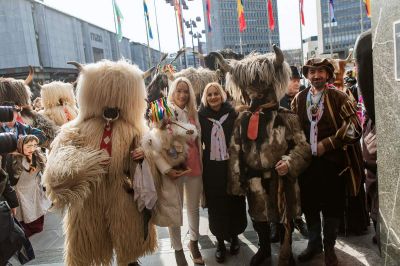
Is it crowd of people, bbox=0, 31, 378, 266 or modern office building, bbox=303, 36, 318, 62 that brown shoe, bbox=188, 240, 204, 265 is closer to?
crowd of people, bbox=0, 31, 378, 266

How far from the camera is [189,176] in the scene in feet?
10.8

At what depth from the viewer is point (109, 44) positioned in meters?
58.3

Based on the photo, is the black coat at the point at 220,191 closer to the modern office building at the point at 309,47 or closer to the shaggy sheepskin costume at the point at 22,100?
the shaggy sheepskin costume at the point at 22,100

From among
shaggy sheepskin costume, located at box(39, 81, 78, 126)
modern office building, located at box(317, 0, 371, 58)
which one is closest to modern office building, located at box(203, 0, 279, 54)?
modern office building, located at box(317, 0, 371, 58)

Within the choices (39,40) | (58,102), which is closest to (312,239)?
(58,102)

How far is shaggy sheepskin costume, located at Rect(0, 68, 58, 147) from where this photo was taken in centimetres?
413

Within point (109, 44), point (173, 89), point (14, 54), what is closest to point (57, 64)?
point (14, 54)

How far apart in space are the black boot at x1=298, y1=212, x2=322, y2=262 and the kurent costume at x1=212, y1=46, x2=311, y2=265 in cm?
26

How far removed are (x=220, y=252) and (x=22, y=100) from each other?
3.02 meters

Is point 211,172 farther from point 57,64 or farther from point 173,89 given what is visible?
point 57,64

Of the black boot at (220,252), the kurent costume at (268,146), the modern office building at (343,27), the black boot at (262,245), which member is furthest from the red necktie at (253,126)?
the modern office building at (343,27)

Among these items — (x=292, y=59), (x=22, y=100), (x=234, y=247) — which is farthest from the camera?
(x=292, y=59)

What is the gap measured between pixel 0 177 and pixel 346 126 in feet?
8.53

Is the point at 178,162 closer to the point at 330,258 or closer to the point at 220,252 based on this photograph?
the point at 220,252
